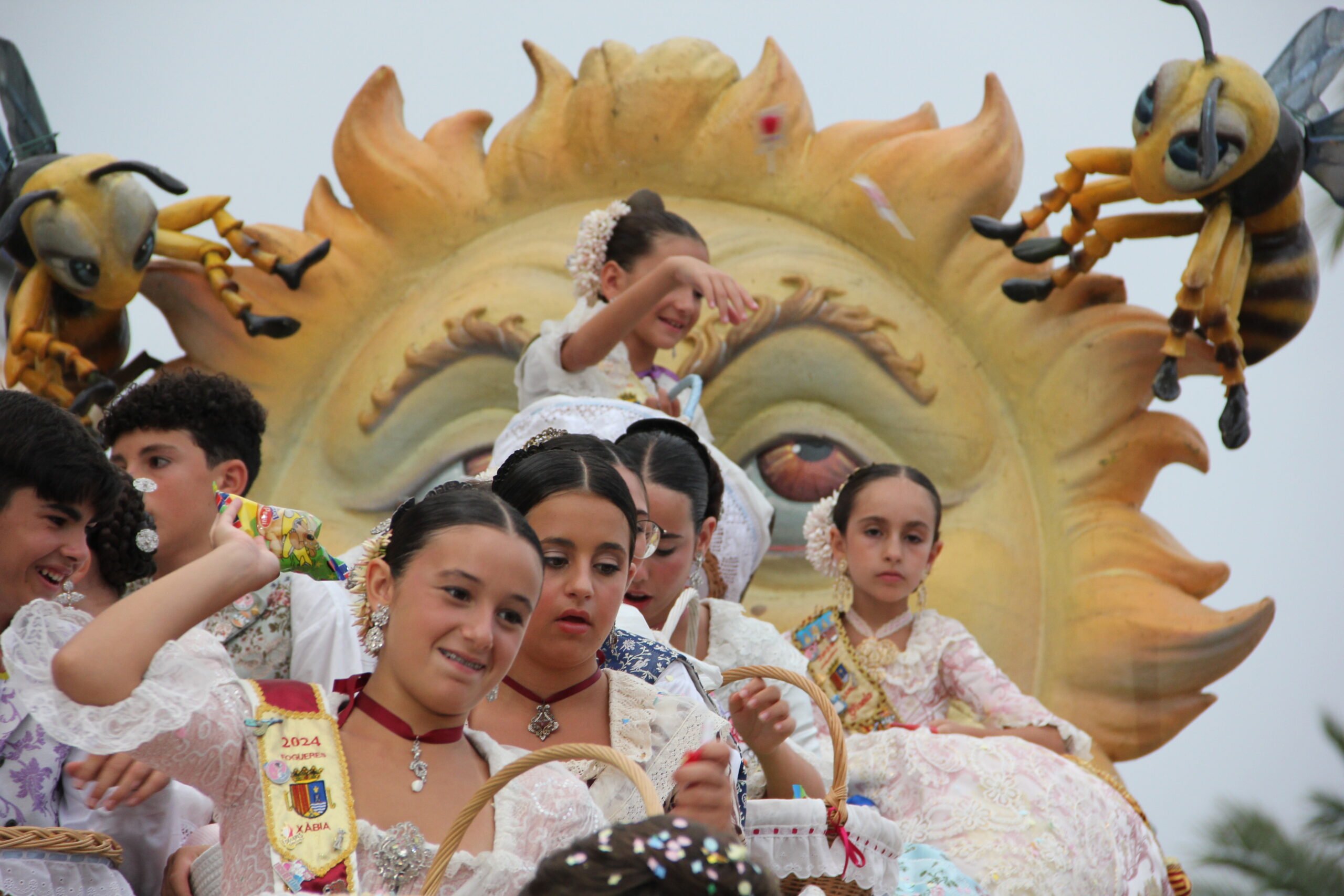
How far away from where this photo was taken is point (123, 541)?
2168 millimetres

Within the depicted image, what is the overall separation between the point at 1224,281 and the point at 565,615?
2.51 m

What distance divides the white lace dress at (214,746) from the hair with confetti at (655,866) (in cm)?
49

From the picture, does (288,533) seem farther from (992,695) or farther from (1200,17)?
(1200,17)

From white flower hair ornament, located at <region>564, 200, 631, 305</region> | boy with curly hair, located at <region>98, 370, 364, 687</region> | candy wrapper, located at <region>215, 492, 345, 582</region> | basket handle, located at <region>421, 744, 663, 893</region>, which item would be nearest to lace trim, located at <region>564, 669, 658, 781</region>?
basket handle, located at <region>421, 744, 663, 893</region>

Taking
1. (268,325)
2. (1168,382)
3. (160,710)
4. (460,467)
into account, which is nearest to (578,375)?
(460,467)

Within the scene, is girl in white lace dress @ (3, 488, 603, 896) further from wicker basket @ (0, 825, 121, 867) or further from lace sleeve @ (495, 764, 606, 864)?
wicker basket @ (0, 825, 121, 867)

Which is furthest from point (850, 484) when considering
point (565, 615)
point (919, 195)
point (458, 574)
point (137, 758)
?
point (137, 758)

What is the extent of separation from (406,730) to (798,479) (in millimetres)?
2611

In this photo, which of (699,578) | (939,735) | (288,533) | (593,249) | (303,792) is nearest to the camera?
(303,792)

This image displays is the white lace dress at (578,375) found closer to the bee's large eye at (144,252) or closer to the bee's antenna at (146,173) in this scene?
the bee's antenna at (146,173)

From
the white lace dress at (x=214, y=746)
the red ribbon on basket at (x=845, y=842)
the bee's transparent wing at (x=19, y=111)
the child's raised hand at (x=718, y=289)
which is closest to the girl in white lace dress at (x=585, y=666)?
the red ribbon on basket at (x=845, y=842)

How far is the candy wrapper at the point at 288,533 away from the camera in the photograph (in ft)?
8.16

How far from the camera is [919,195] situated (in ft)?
13.7

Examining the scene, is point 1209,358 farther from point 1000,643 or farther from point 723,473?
point 723,473
